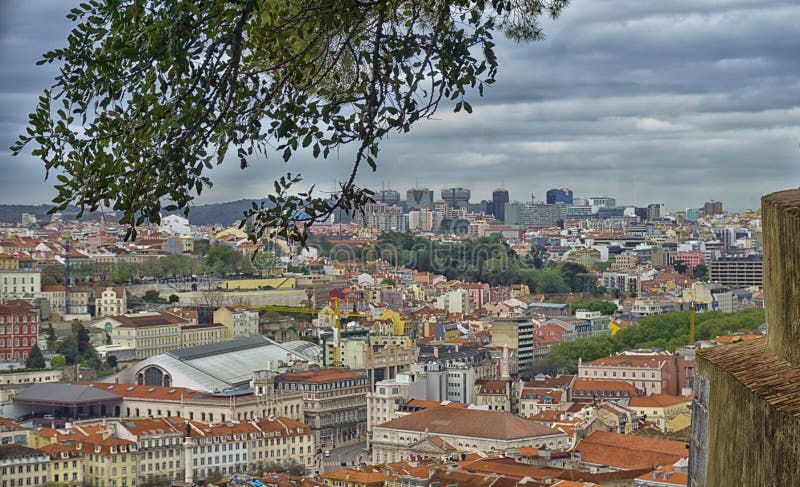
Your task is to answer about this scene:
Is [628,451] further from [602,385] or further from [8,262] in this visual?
[8,262]

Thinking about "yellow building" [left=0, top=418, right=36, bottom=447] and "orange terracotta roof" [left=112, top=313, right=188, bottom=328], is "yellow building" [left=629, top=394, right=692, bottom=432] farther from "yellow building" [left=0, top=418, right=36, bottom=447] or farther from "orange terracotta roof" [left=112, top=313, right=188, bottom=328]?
"orange terracotta roof" [left=112, top=313, right=188, bottom=328]

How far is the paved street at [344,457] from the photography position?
67.2 ft

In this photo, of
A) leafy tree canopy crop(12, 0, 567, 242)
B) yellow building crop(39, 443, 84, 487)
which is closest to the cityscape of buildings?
yellow building crop(39, 443, 84, 487)

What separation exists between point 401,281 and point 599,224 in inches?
1128

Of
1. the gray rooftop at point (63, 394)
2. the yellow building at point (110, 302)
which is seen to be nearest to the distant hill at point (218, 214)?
the yellow building at point (110, 302)

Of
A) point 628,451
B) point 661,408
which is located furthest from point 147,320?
point 628,451

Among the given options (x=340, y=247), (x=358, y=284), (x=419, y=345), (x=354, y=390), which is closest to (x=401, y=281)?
(x=358, y=284)

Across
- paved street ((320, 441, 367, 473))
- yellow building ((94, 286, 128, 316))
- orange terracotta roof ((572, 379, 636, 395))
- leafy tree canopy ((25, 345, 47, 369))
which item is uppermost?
yellow building ((94, 286, 128, 316))

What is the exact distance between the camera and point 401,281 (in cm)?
4412

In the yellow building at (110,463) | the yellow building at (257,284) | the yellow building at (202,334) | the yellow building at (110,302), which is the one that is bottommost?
the yellow building at (110,463)

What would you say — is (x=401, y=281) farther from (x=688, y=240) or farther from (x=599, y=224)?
(x=599, y=224)

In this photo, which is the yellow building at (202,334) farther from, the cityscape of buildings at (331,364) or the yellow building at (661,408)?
the yellow building at (661,408)

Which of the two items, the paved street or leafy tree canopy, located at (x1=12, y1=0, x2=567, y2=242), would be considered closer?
leafy tree canopy, located at (x1=12, y1=0, x2=567, y2=242)

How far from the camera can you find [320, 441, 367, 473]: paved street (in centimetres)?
2048
